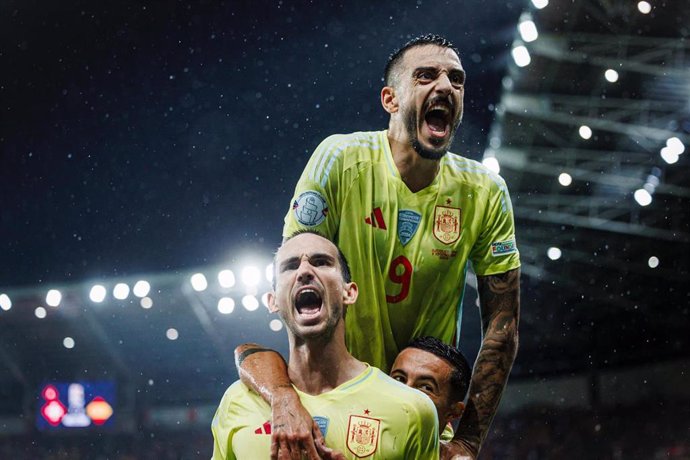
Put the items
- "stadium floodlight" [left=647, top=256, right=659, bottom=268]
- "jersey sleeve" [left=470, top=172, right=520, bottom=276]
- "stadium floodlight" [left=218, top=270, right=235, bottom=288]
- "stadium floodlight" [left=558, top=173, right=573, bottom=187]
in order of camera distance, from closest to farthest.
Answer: "jersey sleeve" [left=470, top=172, right=520, bottom=276] → "stadium floodlight" [left=558, top=173, right=573, bottom=187] → "stadium floodlight" [left=218, top=270, right=235, bottom=288] → "stadium floodlight" [left=647, top=256, right=659, bottom=268]

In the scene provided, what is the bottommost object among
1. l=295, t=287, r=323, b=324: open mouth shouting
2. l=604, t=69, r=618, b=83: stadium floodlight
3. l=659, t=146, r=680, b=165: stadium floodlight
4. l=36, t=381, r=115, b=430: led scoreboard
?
l=36, t=381, r=115, b=430: led scoreboard

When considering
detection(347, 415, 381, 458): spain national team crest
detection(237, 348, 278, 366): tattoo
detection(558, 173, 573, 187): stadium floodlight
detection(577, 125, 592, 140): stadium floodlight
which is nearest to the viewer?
detection(347, 415, 381, 458): spain national team crest

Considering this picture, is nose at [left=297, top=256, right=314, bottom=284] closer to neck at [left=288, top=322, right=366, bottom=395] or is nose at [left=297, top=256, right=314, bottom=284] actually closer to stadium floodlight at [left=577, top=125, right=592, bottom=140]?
neck at [left=288, top=322, right=366, bottom=395]

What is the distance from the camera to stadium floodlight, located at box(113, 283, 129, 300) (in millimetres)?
14008

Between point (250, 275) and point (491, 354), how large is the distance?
10248 mm

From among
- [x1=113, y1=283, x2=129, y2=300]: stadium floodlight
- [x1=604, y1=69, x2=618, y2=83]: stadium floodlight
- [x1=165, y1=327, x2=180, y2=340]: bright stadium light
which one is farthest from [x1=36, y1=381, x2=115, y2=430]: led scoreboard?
[x1=604, y1=69, x2=618, y2=83]: stadium floodlight

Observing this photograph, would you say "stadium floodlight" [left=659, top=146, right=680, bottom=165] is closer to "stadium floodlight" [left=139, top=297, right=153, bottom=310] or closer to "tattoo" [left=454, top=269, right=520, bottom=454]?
"stadium floodlight" [left=139, top=297, right=153, bottom=310]

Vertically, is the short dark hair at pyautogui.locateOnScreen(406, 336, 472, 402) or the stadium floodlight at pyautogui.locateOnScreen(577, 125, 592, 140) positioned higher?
the stadium floodlight at pyautogui.locateOnScreen(577, 125, 592, 140)

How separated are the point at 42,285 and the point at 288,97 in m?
5.59

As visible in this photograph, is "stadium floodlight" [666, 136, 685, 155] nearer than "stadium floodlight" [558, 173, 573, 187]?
Yes

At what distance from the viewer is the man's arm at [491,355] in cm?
300

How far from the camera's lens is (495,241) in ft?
10.3

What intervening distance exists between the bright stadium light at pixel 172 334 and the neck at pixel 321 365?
501 inches

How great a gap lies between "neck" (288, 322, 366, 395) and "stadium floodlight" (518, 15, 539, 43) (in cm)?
737
